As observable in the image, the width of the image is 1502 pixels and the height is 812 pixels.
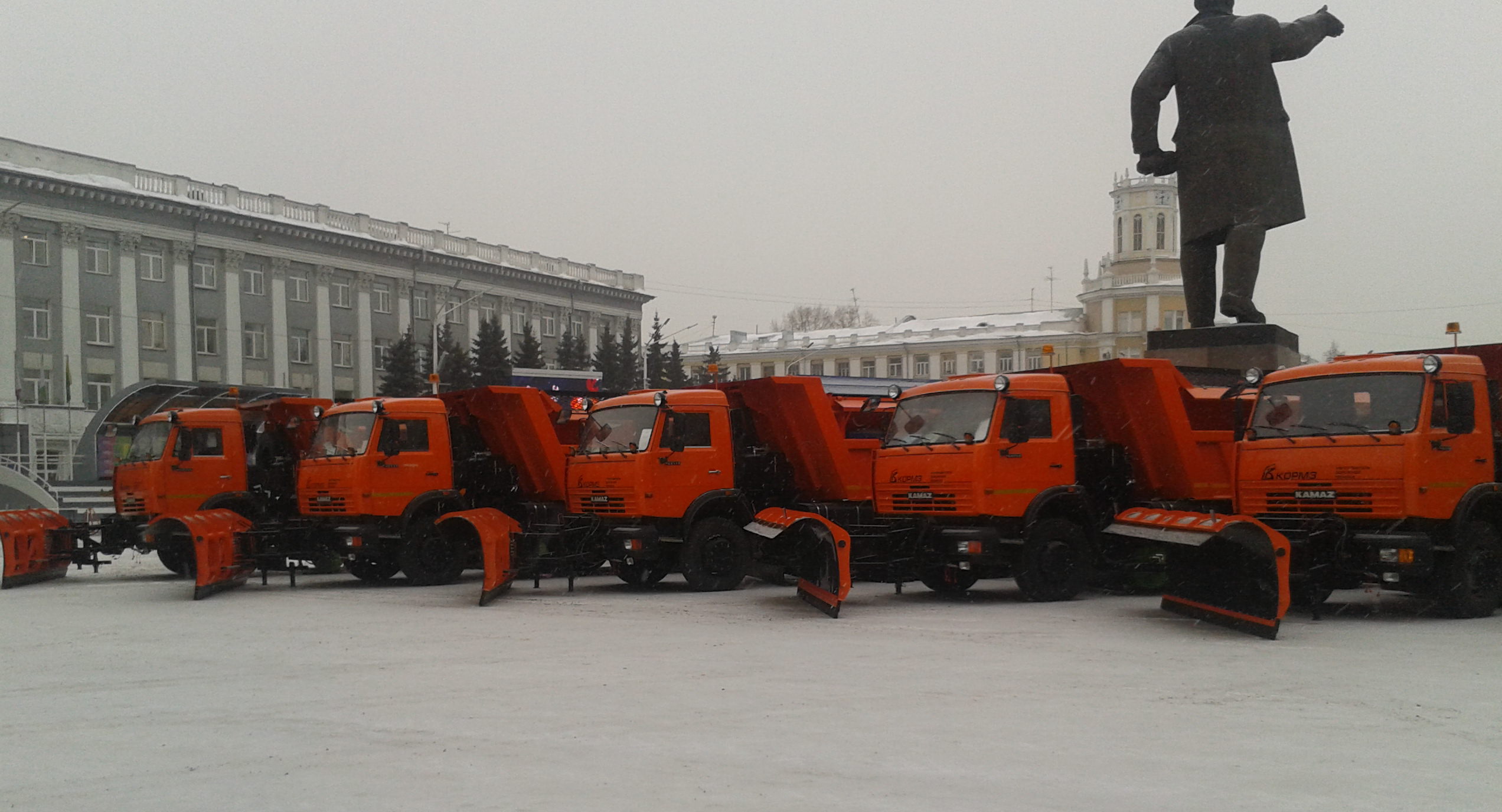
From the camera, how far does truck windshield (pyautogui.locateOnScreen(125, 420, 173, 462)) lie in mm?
19422

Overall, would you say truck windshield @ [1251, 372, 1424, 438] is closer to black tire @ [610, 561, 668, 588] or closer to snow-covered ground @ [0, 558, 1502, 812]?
snow-covered ground @ [0, 558, 1502, 812]

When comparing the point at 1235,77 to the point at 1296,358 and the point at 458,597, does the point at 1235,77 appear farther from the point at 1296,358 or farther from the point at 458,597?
the point at 458,597

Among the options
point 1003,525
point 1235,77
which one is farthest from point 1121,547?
point 1235,77

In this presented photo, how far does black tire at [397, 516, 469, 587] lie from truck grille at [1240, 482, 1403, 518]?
34.6 feet

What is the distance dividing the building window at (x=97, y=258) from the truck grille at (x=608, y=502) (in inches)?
1518

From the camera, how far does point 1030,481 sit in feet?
45.8

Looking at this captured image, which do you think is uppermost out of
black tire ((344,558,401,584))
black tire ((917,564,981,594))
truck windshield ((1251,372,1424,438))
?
truck windshield ((1251,372,1424,438))

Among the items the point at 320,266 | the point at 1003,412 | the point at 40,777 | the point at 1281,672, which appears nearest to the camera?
the point at 40,777

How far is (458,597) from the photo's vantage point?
15398mm

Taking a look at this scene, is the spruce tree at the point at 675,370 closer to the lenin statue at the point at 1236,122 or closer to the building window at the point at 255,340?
the building window at the point at 255,340

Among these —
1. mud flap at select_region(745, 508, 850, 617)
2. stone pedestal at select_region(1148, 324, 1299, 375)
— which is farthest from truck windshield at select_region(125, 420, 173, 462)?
stone pedestal at select_region(1148, 324, 1299, 375)

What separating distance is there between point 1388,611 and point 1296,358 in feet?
27.8

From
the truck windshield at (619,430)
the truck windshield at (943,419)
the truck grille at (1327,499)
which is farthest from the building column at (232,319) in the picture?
the truck grille at (1327,499)

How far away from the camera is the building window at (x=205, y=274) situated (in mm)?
50844
